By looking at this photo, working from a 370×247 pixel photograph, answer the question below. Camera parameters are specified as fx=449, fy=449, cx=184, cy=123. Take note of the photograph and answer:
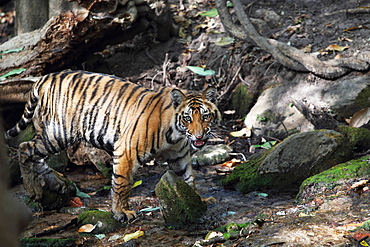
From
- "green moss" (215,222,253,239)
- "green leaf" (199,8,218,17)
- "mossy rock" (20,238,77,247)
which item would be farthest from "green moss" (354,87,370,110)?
"mossy rock" (20,238,77,247)

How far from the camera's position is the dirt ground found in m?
4.11

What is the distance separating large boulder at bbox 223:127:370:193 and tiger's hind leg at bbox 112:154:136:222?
1.50m

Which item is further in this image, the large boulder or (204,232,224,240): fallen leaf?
the large boulder

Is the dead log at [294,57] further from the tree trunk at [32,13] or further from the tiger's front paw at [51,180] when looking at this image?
the tiger's front paw at [51,180]

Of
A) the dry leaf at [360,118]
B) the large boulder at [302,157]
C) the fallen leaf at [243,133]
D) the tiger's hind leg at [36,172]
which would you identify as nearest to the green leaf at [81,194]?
the tiger's hind leg at [36,172]

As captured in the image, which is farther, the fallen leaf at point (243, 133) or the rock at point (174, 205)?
the fallen leaf at point (243, 133)

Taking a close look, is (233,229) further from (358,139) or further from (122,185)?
(358,139)

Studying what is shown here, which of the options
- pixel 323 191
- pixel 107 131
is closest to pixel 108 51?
pixel 107 131

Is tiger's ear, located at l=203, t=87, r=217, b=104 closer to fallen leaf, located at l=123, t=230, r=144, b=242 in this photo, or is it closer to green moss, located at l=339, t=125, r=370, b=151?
fallen leaf, located at l=123, t=230, r=144, b=242

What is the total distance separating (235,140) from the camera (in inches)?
295

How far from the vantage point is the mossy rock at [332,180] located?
4.79 metres

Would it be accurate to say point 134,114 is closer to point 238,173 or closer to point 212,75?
point 238,173

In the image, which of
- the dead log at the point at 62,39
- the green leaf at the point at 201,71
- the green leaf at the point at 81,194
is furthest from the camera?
the green leaf at the point at 201,71

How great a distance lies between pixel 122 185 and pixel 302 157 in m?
2.16
